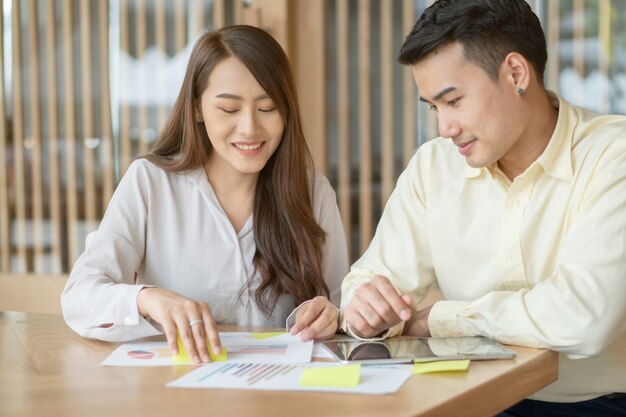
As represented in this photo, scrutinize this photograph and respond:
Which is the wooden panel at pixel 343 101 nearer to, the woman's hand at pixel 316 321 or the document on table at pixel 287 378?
the woman's hand at pixel 316 321

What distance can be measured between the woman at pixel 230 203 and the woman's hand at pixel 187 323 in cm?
46

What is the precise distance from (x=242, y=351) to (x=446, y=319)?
422 millimetres

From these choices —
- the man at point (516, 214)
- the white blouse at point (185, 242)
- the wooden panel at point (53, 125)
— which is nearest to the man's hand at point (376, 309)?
the man at point (516, 214)

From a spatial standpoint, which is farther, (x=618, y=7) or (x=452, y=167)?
(x=618, y=7)

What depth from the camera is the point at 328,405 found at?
51.6 inches

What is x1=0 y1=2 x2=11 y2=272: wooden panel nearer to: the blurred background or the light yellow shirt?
the blurred background

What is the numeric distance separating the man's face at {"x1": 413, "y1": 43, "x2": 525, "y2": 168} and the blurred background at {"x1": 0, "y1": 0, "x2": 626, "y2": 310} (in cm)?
213

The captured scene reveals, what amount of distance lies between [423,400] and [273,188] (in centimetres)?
119

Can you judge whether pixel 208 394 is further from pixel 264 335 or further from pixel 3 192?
pixel 3 192

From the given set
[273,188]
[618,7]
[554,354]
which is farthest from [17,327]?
[618,7]

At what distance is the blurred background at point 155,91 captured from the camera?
12.8 feet

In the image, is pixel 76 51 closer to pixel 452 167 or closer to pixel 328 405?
pixel 452 167

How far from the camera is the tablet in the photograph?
156 cm

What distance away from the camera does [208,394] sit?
1380 mm
